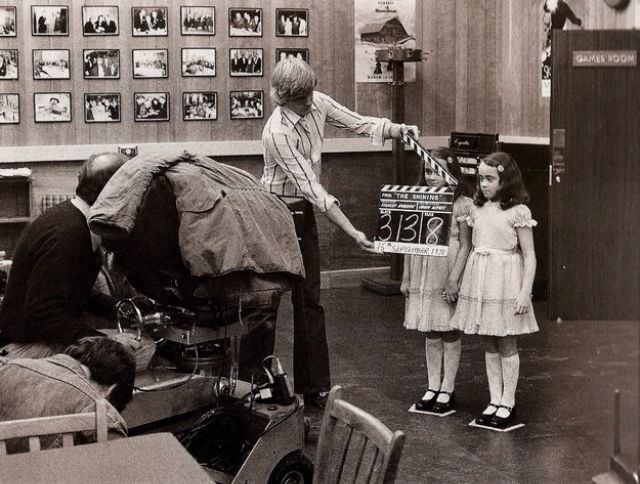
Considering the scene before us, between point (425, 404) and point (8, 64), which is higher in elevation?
point (8, 64)

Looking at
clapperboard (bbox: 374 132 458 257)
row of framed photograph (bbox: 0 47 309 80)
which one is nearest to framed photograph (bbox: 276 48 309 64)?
row of framed photograph (bbox: 0 47 309 80)

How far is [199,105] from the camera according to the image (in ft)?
28.6

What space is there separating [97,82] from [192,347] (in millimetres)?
4818

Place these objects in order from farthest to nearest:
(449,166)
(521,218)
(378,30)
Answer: (378,30) → (449,166) → (521,218)

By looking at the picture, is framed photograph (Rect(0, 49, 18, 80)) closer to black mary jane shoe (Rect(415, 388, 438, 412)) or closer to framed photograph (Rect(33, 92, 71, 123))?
framed photograph (Rect(33, 92, 71, 123))

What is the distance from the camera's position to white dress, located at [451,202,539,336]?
5.00 metres

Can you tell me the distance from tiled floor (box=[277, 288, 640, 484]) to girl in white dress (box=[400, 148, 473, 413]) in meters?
0.21

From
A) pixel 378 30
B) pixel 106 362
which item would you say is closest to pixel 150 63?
pixel 378 30

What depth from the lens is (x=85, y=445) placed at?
2684mm

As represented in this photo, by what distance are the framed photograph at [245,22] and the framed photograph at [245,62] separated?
0.15 meters

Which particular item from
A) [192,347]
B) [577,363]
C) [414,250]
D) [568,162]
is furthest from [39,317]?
[577,363]

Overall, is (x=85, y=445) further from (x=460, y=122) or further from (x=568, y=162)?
(x=460, y=122)

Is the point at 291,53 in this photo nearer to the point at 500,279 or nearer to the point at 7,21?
the point at 7,21

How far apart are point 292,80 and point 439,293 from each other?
4.43 feet
